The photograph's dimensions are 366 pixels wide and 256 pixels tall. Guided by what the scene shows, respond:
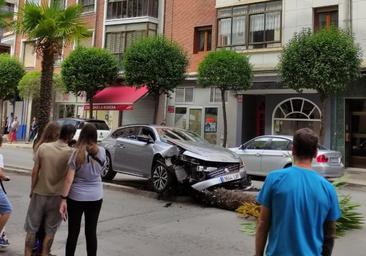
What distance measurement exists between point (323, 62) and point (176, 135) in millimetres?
8555

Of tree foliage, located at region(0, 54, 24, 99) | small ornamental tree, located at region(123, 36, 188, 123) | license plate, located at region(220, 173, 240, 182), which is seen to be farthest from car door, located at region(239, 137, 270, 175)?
tree foliage, located at region(0, 54, 24, 99)

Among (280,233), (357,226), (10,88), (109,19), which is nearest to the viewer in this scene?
(280,233)

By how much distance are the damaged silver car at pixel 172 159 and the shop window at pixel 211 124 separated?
1184cm

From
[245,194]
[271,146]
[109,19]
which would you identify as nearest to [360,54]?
[271,146]

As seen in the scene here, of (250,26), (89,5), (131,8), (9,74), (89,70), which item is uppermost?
(89,5)

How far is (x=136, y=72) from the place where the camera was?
23516mm

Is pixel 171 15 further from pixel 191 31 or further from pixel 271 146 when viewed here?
pixel 271 146

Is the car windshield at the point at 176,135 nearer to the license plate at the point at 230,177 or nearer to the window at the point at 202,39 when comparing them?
the license plate at the point at 230,177

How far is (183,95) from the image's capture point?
85.0ft

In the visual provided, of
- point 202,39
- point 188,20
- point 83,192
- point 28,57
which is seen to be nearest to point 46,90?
point 83,192

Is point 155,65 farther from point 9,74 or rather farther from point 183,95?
point 9,74

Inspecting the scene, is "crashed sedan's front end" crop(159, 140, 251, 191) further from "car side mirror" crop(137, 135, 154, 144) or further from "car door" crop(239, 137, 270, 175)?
"car door" crop(239, 137, 270, 175)

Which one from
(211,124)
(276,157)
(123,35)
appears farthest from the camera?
(123,35)

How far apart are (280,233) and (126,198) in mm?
8365
